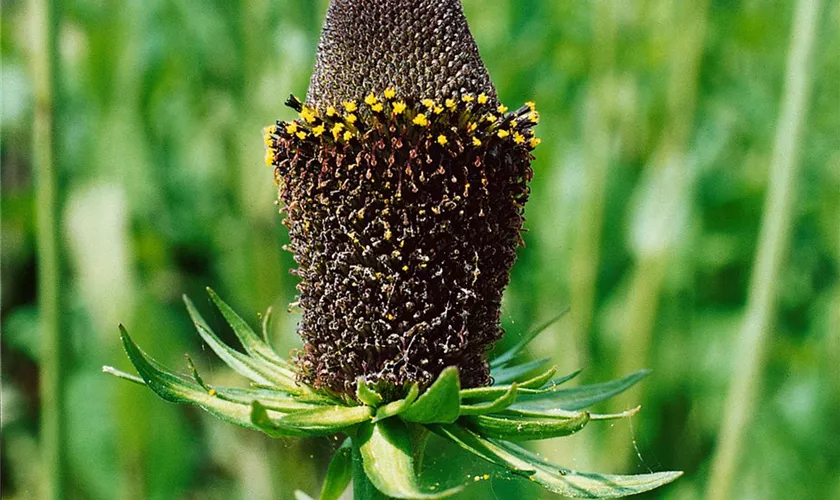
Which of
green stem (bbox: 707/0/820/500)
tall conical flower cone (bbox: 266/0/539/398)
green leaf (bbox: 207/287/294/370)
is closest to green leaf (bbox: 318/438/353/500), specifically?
tall conical flower cone (bbox: 266/0/539/398)

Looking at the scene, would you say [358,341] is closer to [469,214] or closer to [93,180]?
[469,214]

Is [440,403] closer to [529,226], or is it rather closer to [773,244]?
[773,244]

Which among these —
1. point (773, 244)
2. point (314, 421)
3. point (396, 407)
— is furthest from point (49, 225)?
point (773, 244)

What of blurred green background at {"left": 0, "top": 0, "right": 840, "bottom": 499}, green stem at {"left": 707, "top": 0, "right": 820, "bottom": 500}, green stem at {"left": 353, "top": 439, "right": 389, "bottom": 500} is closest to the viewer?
green stem at {"left": 353, "top": 439, "right": 389, "bottom": 500}

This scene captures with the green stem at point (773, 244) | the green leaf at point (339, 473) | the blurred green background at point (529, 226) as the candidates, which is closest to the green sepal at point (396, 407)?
the green leaf at point (339, 473)

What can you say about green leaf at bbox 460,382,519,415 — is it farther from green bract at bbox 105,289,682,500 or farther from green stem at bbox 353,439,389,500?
green stem at bbox 353,439,389,500

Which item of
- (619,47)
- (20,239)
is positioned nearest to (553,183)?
(619,47)

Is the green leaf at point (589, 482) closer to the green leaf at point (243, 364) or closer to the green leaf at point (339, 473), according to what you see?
the green leaf at point (339, 473)
